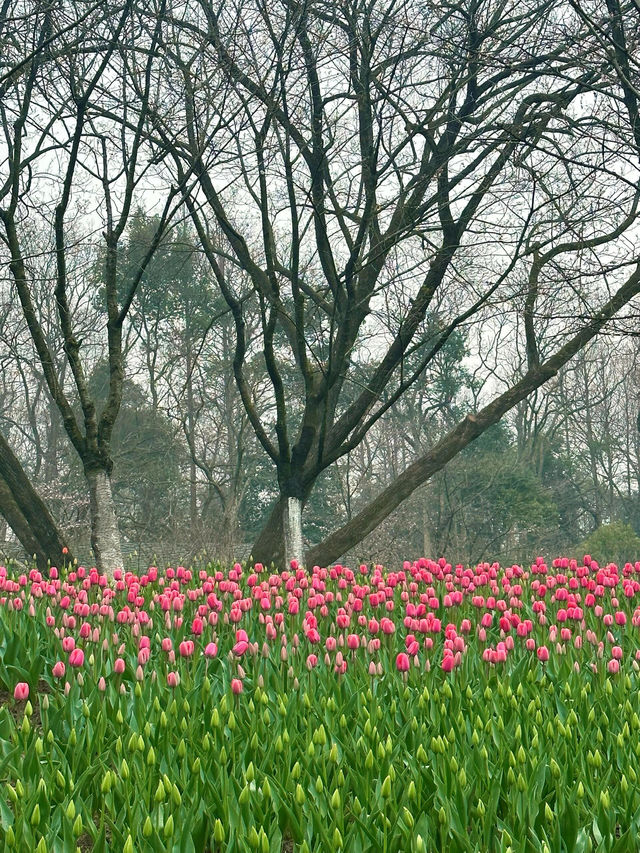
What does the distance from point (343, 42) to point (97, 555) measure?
585 cm

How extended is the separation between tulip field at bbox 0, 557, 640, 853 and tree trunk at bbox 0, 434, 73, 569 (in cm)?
383

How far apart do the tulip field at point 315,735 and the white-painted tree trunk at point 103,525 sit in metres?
2.79

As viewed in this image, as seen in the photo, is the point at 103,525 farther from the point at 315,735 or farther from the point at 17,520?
the point at 315,735

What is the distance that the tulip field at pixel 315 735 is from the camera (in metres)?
2.80

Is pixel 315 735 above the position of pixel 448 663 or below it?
below

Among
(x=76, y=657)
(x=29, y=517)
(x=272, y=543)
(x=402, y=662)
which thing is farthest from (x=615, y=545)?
(x=76, y=657)

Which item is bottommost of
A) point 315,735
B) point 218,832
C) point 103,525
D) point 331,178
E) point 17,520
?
point 218,832

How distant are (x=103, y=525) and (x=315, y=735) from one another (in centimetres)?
564

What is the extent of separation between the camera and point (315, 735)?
3.33 meters

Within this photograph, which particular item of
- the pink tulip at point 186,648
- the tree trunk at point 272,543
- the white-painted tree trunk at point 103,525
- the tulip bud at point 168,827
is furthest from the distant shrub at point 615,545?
the tulip bud at point 168,827

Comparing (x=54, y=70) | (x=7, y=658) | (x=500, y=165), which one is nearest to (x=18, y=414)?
(x=54, y=70)

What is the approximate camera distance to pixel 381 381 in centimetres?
972

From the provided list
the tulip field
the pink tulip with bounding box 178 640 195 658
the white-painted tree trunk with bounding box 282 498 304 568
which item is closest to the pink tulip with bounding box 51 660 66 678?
the tulip field

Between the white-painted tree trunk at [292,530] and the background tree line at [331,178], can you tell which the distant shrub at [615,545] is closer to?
the background tree line at [331,178]
